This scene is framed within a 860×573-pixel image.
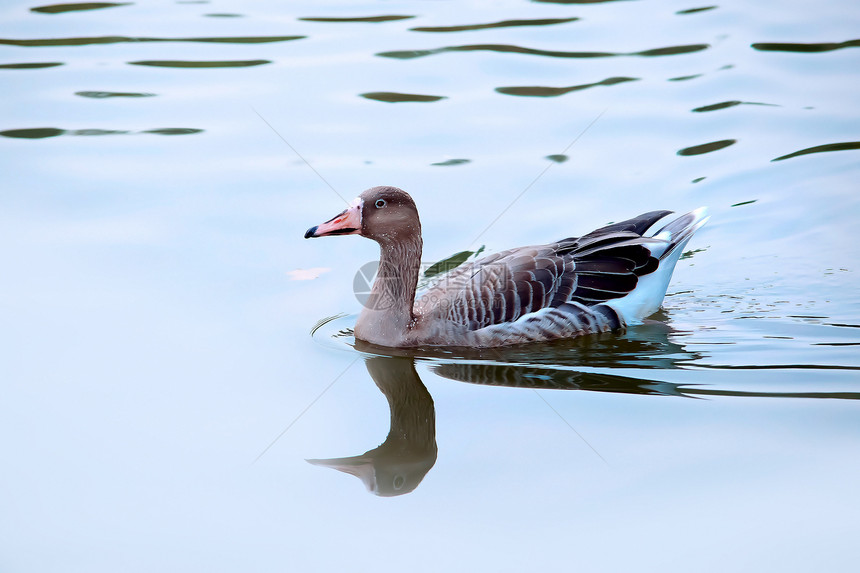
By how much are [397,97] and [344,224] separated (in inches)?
215

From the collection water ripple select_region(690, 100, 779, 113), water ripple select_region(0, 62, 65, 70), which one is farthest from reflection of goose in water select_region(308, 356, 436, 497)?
water ripple select_region(0, 62, 65, 70)

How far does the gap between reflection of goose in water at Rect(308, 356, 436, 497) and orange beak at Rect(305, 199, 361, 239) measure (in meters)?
1.11

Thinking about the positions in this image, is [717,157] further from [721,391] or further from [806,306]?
[721,391]

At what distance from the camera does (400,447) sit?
19.0 feet

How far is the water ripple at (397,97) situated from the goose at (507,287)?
476 centimetres

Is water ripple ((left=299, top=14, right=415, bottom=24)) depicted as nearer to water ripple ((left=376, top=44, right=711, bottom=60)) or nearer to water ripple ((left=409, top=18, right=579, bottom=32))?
water ripple ((left=409, top=18, right=579, bottom=32))

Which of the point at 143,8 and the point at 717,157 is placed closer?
the point at 717,157

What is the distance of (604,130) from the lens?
36.9 ft

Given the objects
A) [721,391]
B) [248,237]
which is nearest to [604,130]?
[248,237]

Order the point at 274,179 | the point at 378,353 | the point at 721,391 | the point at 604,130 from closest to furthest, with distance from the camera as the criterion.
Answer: the point at 721,391
the point at 378,353
the point at 274,179
the point at 604,130

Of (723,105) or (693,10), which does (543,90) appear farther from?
(693,10)

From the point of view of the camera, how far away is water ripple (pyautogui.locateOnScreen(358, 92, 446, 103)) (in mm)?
12047

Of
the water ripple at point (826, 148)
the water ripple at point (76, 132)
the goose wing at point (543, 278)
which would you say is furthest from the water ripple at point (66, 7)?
the water ripple at point (826, 148)

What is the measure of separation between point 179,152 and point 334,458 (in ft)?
20.1
